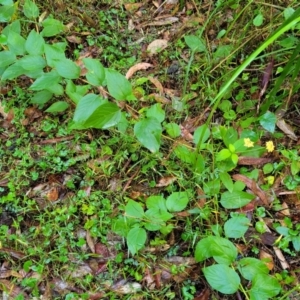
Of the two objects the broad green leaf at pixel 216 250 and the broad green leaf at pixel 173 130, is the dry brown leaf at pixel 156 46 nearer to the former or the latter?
the broad green leaf at pixel 173 130

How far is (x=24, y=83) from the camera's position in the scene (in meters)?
2.39

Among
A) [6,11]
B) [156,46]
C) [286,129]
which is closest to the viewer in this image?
[286,129]

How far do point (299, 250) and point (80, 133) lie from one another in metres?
1.27

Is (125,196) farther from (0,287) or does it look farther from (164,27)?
(164,27)

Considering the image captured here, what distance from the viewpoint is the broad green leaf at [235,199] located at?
1.94m

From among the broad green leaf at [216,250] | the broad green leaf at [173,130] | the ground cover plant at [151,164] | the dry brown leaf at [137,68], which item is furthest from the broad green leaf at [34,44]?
the broad green leaf at [216,250]

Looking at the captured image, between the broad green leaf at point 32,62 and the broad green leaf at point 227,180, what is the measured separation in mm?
1053

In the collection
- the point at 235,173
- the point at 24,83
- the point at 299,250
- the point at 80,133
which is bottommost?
the point at 299,250

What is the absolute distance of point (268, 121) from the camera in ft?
Answer: 6.79

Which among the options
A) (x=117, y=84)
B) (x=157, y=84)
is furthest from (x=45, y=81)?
(x=157, y=84)

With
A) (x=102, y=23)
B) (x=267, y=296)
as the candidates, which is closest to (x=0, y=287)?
(x=267, y=296)

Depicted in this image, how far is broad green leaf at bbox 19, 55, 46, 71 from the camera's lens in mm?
1984

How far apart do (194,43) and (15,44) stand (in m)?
1.01

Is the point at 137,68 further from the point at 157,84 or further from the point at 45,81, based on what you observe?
the point at 45,81
